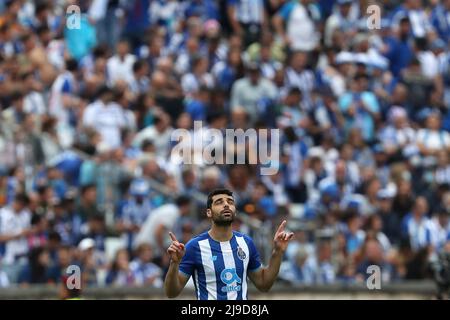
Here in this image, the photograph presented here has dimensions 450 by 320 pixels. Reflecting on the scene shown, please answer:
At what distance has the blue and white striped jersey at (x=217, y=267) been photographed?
488 inches

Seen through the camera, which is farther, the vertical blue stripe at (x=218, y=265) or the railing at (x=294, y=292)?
the railing at (x=294, y=292)

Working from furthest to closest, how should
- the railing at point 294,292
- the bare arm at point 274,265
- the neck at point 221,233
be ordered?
the railing at point 294,292 → the neck at point 221,233 → the bare arm at point 274,265

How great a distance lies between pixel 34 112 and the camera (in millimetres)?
20750

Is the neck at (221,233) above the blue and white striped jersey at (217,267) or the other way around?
above

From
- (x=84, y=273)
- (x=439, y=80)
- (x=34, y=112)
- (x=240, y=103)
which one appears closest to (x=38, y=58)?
(x=34, y=112)

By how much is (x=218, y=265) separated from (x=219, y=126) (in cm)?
861

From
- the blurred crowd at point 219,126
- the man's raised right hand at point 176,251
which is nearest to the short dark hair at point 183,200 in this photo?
the blurred crowd at point 219,126

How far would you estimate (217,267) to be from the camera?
1241 cm

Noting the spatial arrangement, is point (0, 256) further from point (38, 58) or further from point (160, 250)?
point (38, 58)

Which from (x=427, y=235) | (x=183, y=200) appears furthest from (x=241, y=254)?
(x=427, y=235)

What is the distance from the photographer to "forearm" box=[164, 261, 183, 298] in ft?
39.2

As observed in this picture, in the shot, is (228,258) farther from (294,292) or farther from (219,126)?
(219,126)

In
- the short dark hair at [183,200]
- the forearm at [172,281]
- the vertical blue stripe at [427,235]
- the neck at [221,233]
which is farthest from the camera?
the vertical blue stripe at [427,235]

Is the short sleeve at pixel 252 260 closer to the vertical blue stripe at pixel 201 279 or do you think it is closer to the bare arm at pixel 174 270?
the vertical blue stripe at pixel 201 279
